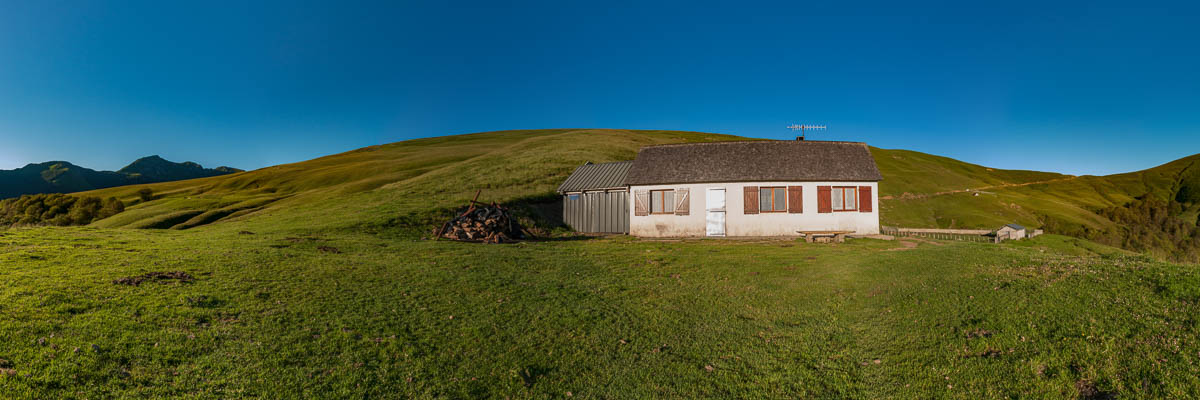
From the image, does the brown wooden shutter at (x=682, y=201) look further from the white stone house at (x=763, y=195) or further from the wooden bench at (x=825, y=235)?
the wooden bench at (x=825, y=235)

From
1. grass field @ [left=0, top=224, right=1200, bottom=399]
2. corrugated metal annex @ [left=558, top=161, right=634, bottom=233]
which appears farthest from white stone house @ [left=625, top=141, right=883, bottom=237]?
grass field @ [left=0, top=224, right=1200, bottom=399]

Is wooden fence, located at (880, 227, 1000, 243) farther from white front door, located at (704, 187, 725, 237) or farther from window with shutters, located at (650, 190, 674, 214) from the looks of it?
window with shutters, located at (650, 190, 674, 214)

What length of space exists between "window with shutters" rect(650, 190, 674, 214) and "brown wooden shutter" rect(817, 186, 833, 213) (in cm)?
859

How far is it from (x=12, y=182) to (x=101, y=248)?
944ft

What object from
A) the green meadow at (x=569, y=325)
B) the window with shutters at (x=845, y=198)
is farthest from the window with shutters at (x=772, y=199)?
the green meadow at (x=569, y=325)

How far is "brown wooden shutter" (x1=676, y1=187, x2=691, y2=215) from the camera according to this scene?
28516mm

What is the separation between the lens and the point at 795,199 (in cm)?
2770

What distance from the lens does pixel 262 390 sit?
5.92 metres

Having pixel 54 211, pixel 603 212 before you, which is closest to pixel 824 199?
pixel 603 212

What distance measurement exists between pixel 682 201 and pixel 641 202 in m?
2.63

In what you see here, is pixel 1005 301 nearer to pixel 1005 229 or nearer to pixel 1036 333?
pixel 1036 333

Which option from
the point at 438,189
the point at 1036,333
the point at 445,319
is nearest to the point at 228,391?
the point at 445,319

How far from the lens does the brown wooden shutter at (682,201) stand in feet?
93.6

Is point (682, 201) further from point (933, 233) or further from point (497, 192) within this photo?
point (497, 192)
